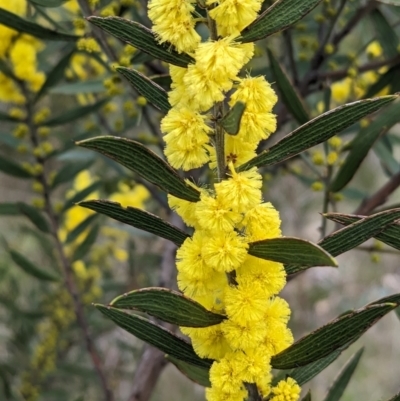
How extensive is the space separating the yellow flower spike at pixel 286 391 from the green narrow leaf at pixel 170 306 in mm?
88

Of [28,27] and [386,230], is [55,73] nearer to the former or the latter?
[28,27]

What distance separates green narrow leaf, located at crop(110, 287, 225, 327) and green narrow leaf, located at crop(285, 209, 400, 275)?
92mm

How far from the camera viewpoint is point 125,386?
8.82ft

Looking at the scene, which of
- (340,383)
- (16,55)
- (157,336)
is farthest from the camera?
(16,55)

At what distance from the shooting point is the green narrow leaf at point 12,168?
1.02 metres

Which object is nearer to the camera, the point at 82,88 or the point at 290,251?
the point at 290,251

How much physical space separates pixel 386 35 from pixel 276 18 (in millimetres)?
514

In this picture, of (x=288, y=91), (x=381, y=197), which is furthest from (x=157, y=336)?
(x=381, y=197)

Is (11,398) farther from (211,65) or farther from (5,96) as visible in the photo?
(211,65)

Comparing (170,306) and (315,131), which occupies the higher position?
(315,131)

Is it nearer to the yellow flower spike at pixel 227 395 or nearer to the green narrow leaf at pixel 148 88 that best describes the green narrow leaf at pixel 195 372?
the yellow flower spike at pixel 227 395

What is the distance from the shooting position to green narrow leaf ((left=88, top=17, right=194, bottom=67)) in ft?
1.51

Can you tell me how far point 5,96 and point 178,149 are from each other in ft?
1.96

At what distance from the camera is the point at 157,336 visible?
0.52 metres
